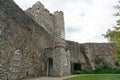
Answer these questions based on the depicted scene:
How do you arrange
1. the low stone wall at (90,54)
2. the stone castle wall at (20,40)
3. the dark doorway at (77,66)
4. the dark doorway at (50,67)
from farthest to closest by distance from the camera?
the low stone wall at (90,54) < the dark doorway at (77,66) < the dark doorway at (50,67) < the stone castle wall at (20,40)

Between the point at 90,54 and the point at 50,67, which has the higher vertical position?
the point at 90,54

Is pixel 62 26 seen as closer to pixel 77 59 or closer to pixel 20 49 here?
pixel 77 59

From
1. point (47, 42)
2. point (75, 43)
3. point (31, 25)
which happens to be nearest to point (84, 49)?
point (75, 43)

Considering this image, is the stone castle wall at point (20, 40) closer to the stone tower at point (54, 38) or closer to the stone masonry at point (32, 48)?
the stone masonry at point (32, 48)

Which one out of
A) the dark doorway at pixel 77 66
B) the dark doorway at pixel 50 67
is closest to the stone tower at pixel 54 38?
the dark doorway at pixel 50 67

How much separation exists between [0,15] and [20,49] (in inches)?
156

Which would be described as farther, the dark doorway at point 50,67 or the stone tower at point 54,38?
the dark doorway at point 50,67

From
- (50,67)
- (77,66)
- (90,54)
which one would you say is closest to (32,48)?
(50,67)

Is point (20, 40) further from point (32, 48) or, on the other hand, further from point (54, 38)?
point (54, 38)

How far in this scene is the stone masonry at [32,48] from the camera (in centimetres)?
1337

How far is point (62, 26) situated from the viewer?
33.0m

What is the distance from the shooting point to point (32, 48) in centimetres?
1794

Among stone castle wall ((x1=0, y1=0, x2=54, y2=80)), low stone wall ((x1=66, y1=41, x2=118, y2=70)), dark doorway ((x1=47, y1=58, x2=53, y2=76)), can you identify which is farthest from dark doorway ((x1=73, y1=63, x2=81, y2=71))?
stone castle wall ((x1=0, y1=0, x2=54, y2=80))

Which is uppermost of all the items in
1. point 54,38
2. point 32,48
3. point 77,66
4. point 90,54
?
point 54,38
